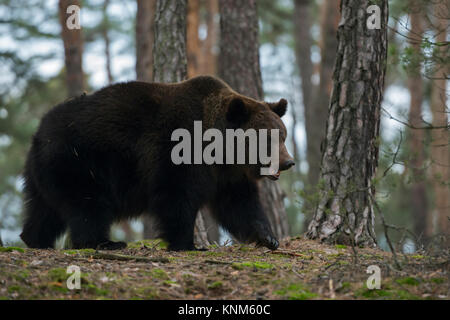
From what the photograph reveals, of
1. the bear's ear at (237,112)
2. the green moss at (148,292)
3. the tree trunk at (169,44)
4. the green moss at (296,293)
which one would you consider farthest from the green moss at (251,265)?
the tree trunk at (169,44)

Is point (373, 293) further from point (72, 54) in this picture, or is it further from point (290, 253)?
point (72, 54)

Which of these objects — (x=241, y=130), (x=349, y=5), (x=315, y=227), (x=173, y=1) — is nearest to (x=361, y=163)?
(x=315, y=227)

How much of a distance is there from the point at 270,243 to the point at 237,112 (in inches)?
72.7

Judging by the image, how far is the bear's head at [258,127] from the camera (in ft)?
24.4

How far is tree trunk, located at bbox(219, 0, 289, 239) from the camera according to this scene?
38.7ft

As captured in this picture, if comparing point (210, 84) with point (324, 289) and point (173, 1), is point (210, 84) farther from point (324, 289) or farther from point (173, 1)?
point (324, 289)

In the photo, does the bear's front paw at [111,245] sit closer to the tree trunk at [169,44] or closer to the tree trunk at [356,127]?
the tree trunk at [169,44]

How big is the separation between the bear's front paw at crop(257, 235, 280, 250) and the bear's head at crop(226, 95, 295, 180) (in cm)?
84

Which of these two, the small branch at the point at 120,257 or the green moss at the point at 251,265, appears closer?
the green moss at the point at 251,265

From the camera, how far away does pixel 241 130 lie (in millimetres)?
7645

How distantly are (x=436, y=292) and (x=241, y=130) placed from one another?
144 inches

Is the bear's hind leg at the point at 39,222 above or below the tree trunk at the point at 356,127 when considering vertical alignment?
below

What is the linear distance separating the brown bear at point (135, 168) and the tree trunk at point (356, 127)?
31.5 inches

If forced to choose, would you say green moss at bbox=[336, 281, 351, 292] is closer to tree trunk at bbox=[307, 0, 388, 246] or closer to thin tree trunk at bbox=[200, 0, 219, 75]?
tree trunk at bbox=[307, 0, 388, 246]
